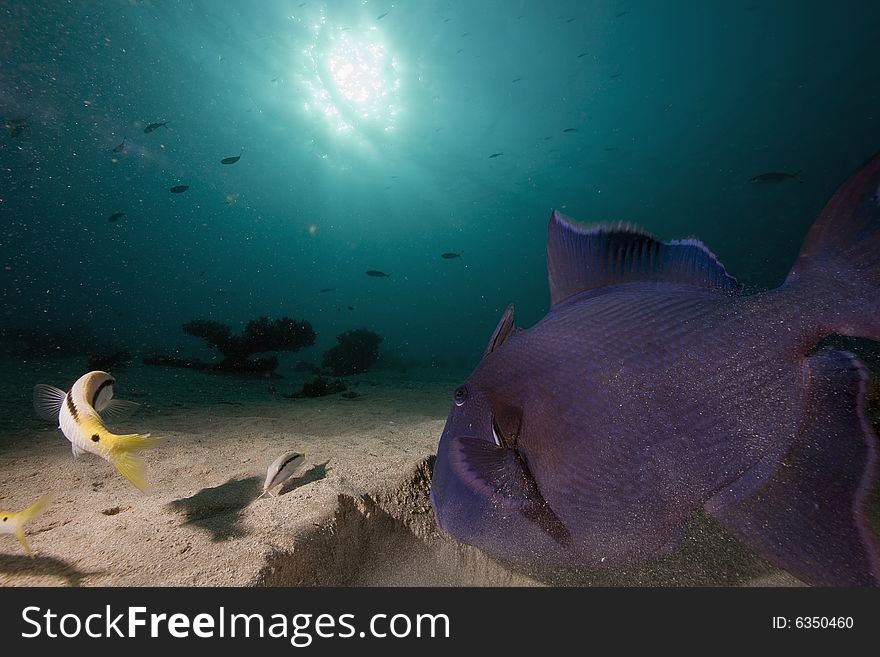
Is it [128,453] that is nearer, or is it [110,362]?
[128,453]

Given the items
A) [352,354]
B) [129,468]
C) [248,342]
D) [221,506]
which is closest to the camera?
[129,468]

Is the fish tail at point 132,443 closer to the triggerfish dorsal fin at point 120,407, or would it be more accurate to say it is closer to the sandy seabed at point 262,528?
the sandy seabed at point 262,528

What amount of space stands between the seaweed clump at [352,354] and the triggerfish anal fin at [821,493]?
1301cm

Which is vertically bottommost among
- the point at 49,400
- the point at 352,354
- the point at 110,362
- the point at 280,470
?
the point at 280,470

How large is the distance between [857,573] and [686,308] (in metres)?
0.62

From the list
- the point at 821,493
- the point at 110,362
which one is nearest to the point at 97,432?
the point at 821,493

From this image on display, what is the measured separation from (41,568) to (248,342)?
9.75m

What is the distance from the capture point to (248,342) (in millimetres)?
9984

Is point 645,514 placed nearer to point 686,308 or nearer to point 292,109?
point 686,308

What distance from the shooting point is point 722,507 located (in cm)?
Answer: 75

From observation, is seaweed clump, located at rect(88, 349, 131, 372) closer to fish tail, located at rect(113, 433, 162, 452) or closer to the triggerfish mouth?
fish tail, located at rect(113, 433, 162, 452)

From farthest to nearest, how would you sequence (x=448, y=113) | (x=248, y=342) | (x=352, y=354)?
(x=448, y=113), (x=352, y=354), (x=248, y=342)

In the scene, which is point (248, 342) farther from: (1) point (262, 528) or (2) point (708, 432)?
(2) point (708, 432)
